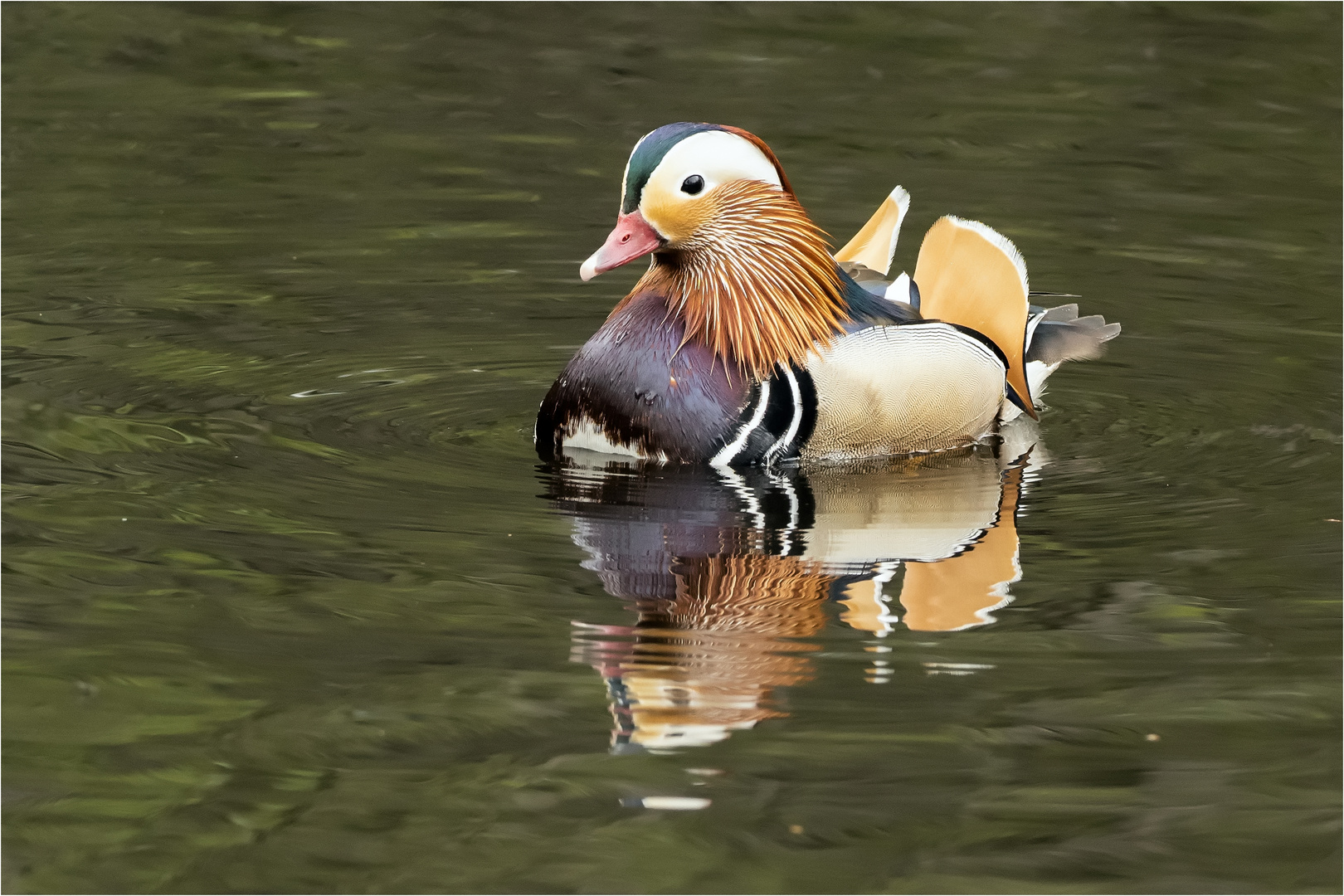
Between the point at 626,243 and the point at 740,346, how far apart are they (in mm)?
559

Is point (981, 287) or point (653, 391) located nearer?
point (653, 391)

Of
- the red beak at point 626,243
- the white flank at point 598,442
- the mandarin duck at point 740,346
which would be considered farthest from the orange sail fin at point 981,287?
the white flank at point 598,442

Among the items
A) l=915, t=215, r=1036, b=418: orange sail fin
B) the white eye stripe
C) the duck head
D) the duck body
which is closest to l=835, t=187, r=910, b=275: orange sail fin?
l=915, t=215, r=1036, b=418: orange sail fin

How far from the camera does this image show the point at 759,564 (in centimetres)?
638

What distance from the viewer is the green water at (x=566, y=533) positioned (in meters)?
4.74

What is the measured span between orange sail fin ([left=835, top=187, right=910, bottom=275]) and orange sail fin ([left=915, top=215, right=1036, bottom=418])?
1.10ft

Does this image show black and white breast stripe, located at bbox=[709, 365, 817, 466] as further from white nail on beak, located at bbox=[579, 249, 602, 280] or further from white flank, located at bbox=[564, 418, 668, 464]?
white nail on beak, located at bbox=[579, 249, 602, 280]

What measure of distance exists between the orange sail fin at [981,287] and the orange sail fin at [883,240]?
34 cm

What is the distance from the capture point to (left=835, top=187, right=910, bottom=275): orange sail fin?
8.70 meters

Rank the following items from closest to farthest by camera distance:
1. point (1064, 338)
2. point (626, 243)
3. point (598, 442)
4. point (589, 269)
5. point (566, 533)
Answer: point (566, 533), point (589, 269), point (626, 243), point (598, 442), point (1064, 338)

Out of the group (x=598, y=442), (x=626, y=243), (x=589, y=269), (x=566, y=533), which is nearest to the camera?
(x=566, y=533)

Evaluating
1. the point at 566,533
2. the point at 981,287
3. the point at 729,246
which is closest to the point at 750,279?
the point at 729,246

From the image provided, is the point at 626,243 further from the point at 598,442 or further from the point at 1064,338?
the point at 1064,338

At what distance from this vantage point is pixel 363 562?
6316 mm
